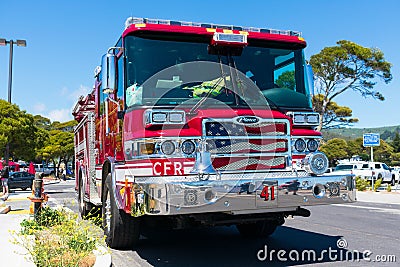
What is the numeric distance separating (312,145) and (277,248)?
1853 millimetres

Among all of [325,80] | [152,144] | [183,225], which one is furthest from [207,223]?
[325,80]

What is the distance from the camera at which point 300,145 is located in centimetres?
627

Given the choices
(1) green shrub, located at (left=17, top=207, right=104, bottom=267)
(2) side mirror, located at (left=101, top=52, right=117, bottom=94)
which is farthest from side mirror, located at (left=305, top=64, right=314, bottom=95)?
(1) green shrub, located at (left=17, top=207, right=104, bottom=267)

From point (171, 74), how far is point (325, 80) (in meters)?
29.2

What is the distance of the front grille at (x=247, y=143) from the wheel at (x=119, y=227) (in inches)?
65.0

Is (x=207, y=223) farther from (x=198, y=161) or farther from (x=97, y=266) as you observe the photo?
(x=97, y=266)

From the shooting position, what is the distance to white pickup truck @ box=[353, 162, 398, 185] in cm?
2973

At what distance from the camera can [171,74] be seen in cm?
615

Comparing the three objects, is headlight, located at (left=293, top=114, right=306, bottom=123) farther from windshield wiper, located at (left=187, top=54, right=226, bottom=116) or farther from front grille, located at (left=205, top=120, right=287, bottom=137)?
windshield wiper, located at (left=187, top=54, right=226, bottom=116)

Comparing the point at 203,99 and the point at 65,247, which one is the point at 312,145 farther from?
the point at 65,247

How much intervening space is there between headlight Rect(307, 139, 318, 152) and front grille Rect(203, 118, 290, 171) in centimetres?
41

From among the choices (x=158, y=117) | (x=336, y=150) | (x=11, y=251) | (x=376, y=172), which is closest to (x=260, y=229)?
(x=158, y=117)

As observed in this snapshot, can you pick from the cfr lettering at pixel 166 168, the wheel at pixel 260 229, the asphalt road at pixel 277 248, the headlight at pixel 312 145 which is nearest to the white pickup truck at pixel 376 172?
the asphalt road at pixel 277 248

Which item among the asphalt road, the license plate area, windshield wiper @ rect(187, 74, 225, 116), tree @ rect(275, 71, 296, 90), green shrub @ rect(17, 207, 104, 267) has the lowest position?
the asphalt road
